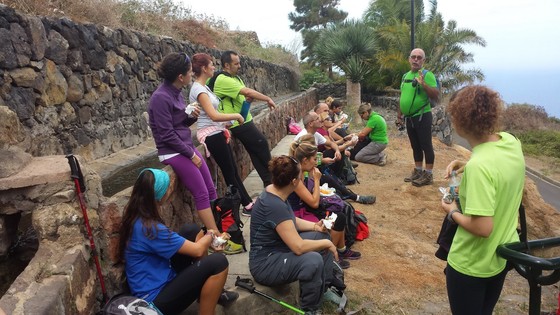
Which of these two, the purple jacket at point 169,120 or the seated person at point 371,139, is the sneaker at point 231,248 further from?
the seated person at point 371,139

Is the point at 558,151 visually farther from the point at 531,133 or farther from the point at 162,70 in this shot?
the point at 162,70

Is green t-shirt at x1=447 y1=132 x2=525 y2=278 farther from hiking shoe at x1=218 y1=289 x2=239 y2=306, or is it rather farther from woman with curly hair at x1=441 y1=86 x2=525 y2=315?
hiking shoe at x1=218 y1=289 x2=239 y2=306

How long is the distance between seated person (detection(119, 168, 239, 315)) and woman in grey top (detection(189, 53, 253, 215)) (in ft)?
4.60

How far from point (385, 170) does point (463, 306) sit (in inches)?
Result: 253

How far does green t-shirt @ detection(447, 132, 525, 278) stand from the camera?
195cm

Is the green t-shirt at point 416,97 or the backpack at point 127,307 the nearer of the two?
the backpack at point 127,307

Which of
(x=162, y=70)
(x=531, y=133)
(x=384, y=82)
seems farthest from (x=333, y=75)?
(x=162, y=70)

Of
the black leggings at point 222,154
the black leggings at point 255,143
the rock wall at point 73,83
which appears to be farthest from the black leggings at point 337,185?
the rock wall at point 73,83

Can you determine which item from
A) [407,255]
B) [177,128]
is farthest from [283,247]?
[407,255]

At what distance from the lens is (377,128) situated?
8.42m

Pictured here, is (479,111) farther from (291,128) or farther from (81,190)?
(291,128)

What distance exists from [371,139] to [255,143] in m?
4.41

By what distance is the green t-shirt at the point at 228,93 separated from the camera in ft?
14.6

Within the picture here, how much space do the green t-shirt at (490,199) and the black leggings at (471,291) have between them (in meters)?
0.04
